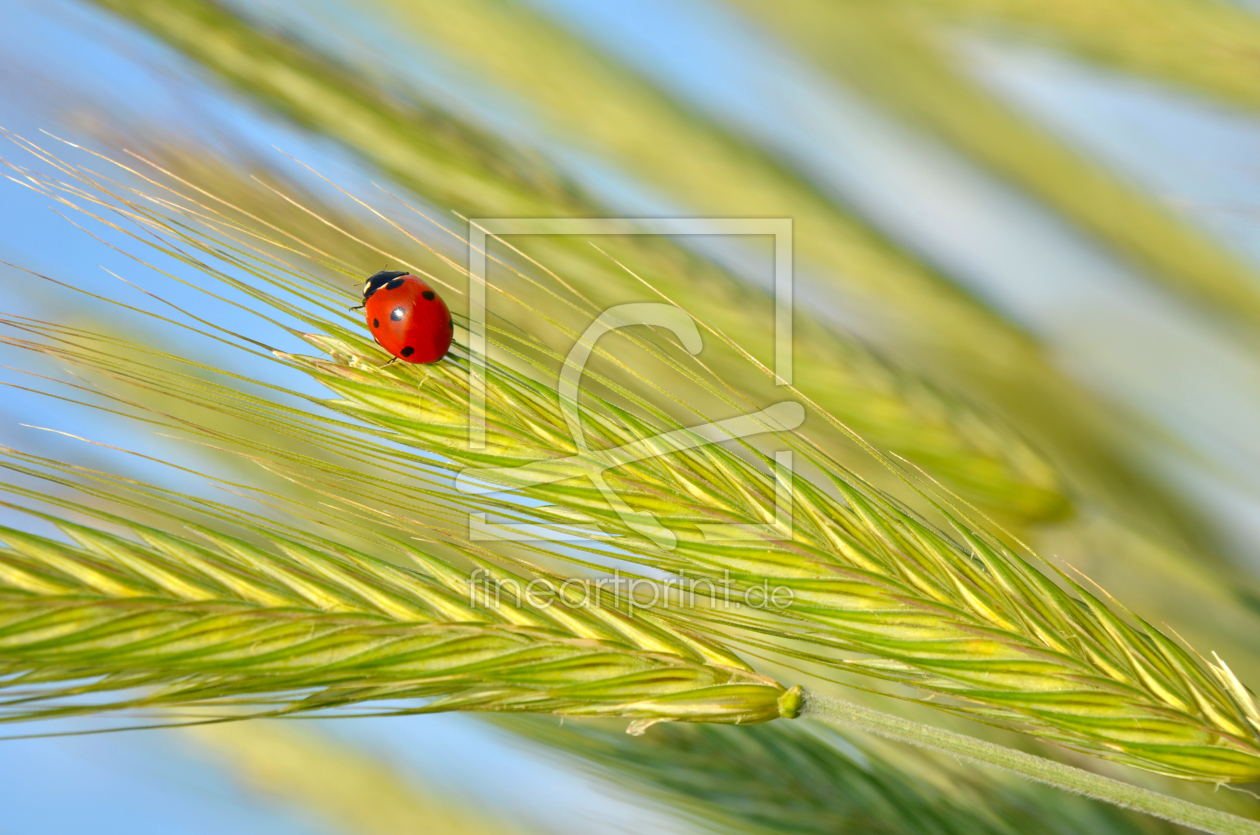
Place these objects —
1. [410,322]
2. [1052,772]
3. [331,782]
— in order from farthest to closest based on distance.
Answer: [331,782] < [410,322] < [1052,772]

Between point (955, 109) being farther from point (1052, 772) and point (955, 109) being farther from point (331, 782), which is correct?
point (331, 782)

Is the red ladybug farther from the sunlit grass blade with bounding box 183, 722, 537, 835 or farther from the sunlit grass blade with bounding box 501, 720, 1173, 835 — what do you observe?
the sunlit grass blade with bounding box 183, 722, 537, 835

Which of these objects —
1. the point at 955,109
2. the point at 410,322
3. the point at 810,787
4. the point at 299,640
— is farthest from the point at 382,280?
the point at 955,109

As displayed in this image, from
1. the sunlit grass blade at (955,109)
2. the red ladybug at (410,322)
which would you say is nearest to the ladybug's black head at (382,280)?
the red ladybug at (410,322)

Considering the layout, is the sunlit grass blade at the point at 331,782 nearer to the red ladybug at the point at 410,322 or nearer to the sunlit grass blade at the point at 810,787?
the sunlit grass blade at the point at 810,787

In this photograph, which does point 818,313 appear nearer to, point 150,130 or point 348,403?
point 348,403
